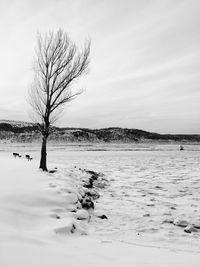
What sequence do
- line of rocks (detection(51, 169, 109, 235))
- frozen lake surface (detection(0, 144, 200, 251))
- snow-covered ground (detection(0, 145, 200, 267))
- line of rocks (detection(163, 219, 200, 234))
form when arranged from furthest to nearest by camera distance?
line of rocks (detection(163, 219, 200, 234)) < frozen lake surface (detection(0, 144, 200, 251)) < line of rocks (detection(51, 169, 109, 235)) < snow-covered ground (detection(0, 145, 200, 267))

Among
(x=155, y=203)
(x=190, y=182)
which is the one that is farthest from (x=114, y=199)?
(x=190, y=182)

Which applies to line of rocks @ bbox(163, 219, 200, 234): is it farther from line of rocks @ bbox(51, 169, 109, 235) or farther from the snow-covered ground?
line of rocks @ bbox(51, 169, 109, 235)

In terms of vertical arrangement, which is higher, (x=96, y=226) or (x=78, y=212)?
(x=78, y=212)

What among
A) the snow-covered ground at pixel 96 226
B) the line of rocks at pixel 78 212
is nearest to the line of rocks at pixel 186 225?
the snow-covered ground at pixel 96 226

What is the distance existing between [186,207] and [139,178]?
262 inches

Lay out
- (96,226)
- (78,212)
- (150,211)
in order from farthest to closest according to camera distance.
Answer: (150,211) → (78,212) → (96,226)

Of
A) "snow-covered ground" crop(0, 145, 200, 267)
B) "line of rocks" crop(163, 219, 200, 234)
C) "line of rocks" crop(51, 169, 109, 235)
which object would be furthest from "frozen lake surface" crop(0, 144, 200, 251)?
"line of rocks" crop(51, 169, 109, 235)

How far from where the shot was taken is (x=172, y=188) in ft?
42.8

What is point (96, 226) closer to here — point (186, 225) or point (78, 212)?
point (78, 212)

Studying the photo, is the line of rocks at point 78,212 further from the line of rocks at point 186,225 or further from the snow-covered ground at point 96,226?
the line of rocks at point 186,225

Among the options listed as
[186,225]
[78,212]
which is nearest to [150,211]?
[186,225]

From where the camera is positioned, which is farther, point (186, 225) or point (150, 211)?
point (150, 211)

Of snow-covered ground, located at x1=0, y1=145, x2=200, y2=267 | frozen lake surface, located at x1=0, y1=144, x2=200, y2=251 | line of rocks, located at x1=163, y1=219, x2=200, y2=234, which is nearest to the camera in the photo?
snow-covered ground, located at x1=0, y1=145, x2=200, y2=267

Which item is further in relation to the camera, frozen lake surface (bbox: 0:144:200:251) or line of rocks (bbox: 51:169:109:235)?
frozen lake surface (bbox: 0:144:200:251)
